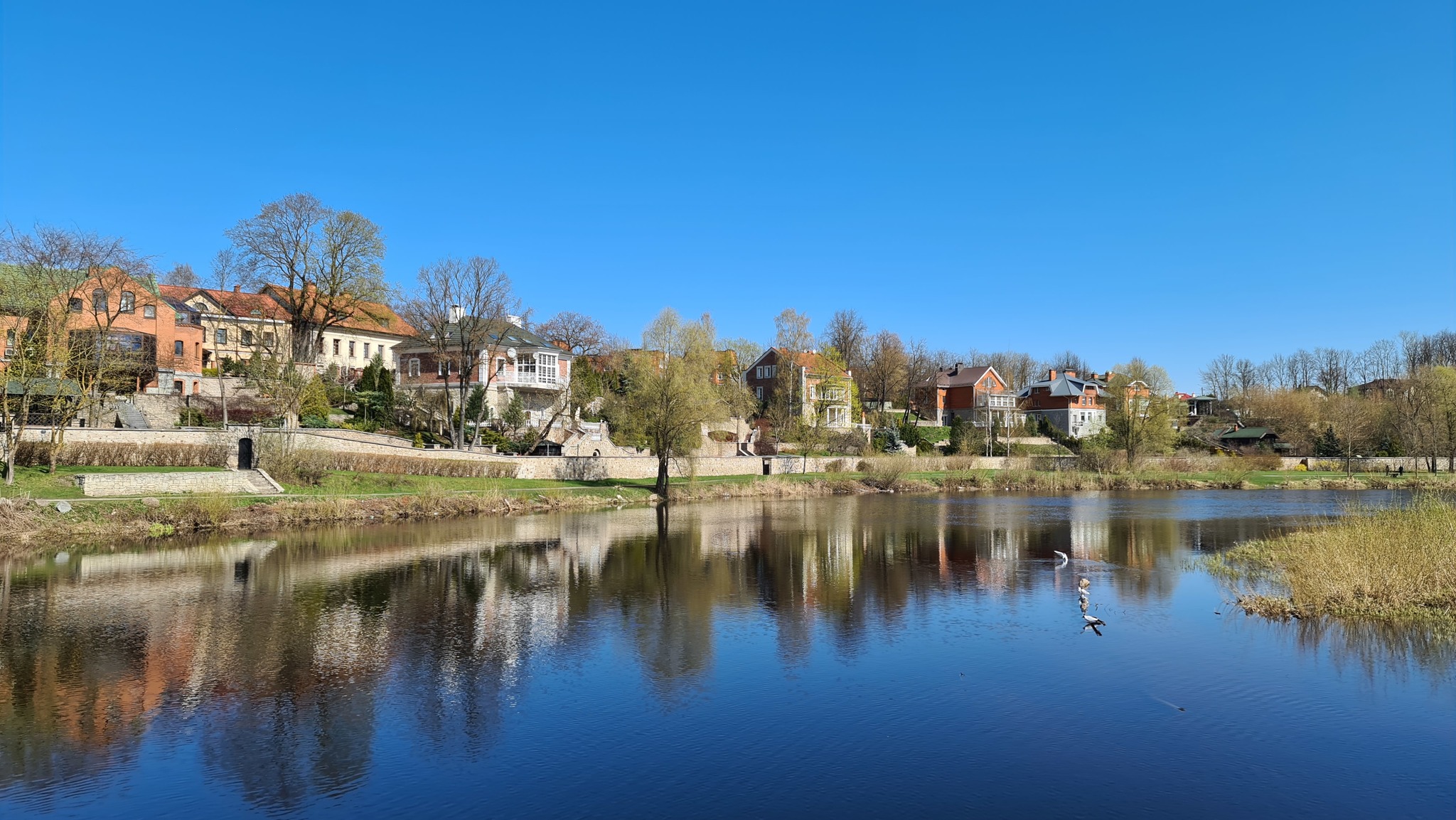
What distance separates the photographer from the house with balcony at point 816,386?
70.4 metres

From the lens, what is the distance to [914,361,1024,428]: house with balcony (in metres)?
96.3

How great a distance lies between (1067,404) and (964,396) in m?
11.3

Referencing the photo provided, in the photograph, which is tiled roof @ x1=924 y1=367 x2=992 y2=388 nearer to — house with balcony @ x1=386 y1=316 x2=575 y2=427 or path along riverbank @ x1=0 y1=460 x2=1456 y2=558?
path along riverbank @ x1=0 y1=460 x2=1456 y2=558

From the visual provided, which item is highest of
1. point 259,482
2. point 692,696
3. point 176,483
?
point 176,483

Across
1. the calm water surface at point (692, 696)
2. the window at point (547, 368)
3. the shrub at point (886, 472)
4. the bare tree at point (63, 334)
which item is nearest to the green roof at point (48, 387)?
the bare tree at point (63, 334)

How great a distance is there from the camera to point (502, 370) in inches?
2334

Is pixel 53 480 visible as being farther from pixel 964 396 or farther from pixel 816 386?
pixel 964 396

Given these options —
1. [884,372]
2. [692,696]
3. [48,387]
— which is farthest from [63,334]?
[884,372]

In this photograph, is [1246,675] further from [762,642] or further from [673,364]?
[673,364]

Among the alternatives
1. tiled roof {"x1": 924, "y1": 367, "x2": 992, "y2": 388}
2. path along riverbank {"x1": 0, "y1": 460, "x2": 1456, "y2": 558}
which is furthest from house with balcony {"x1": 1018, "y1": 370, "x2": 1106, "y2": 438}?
path along riverbank {"x1": 0, "y1": 460, "x2": 1456, "y2": 558}

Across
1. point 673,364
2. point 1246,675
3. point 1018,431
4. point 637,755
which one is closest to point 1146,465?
point 1018,431

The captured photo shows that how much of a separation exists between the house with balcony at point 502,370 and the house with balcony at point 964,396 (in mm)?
47669

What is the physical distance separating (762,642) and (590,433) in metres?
38.3

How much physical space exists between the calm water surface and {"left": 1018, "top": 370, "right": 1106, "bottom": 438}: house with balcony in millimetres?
76594
